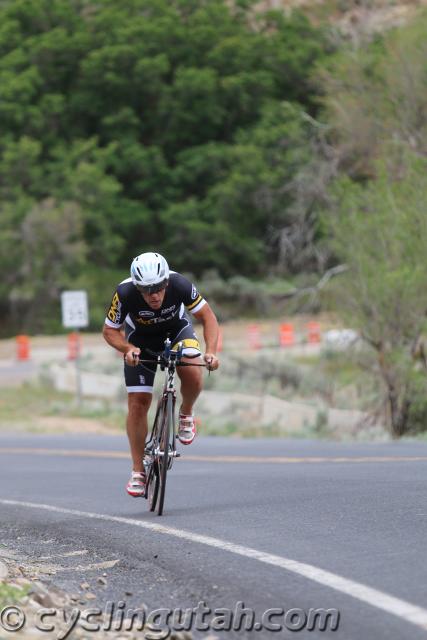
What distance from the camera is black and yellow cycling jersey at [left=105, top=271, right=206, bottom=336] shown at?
940 centimetres

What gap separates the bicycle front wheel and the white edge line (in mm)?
275

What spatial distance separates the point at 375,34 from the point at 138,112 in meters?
22.5

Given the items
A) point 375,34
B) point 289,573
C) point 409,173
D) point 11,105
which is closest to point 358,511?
point 289,573

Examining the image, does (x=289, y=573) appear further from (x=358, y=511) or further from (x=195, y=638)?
(x=358, y=511)

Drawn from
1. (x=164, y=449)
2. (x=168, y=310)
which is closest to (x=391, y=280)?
(x=168, y=310)

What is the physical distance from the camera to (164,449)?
30.6 feet

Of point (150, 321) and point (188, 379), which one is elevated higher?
point (150, 321)

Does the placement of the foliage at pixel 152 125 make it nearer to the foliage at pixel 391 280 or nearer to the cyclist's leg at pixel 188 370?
the foliage at pixel 391 280

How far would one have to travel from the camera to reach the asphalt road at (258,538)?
19.7 ft

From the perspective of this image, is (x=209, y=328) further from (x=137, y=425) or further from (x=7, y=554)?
(x=7, y=554)

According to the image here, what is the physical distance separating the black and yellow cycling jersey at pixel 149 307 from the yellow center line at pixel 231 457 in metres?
3.61

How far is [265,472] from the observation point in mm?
12445

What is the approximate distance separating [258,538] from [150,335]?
2.38 metres

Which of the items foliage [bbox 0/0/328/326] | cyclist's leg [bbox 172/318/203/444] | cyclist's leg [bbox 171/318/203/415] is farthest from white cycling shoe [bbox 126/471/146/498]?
foliage [bbox 0/0/328/326]
